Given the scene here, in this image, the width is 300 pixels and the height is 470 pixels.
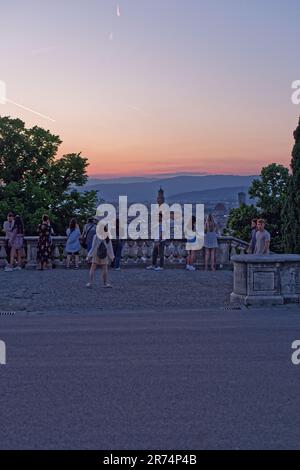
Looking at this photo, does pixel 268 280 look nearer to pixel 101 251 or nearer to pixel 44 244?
pixel 101 251

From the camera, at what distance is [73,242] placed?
20.6 m

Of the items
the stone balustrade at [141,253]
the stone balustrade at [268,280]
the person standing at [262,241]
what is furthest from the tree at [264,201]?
the stone balustrade at [268,280]

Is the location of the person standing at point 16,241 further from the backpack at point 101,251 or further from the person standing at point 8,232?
the backpack at point 101,251

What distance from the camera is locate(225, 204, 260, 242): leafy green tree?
162ft

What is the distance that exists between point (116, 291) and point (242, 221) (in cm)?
3647

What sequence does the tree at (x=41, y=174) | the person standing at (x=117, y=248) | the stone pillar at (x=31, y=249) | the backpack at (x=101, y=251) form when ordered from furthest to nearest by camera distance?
the tree at (x=41, y=174)
the stone pillar at (x=31, y=249)
the person standing at (x=117, y=248)
the backpack at (x=101, y=251)

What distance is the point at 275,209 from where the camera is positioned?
48688 millimetres

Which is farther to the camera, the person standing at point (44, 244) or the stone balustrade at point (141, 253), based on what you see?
the stone balustrade at point (141, 253)

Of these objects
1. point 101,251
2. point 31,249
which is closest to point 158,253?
point 31,249

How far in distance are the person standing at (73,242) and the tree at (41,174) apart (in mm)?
21420

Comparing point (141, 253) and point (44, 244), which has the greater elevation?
point (44, 244)

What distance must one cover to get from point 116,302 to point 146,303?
0.62 meters

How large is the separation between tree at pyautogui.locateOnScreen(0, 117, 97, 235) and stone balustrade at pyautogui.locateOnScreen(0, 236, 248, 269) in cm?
2030

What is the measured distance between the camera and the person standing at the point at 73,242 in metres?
20.3
